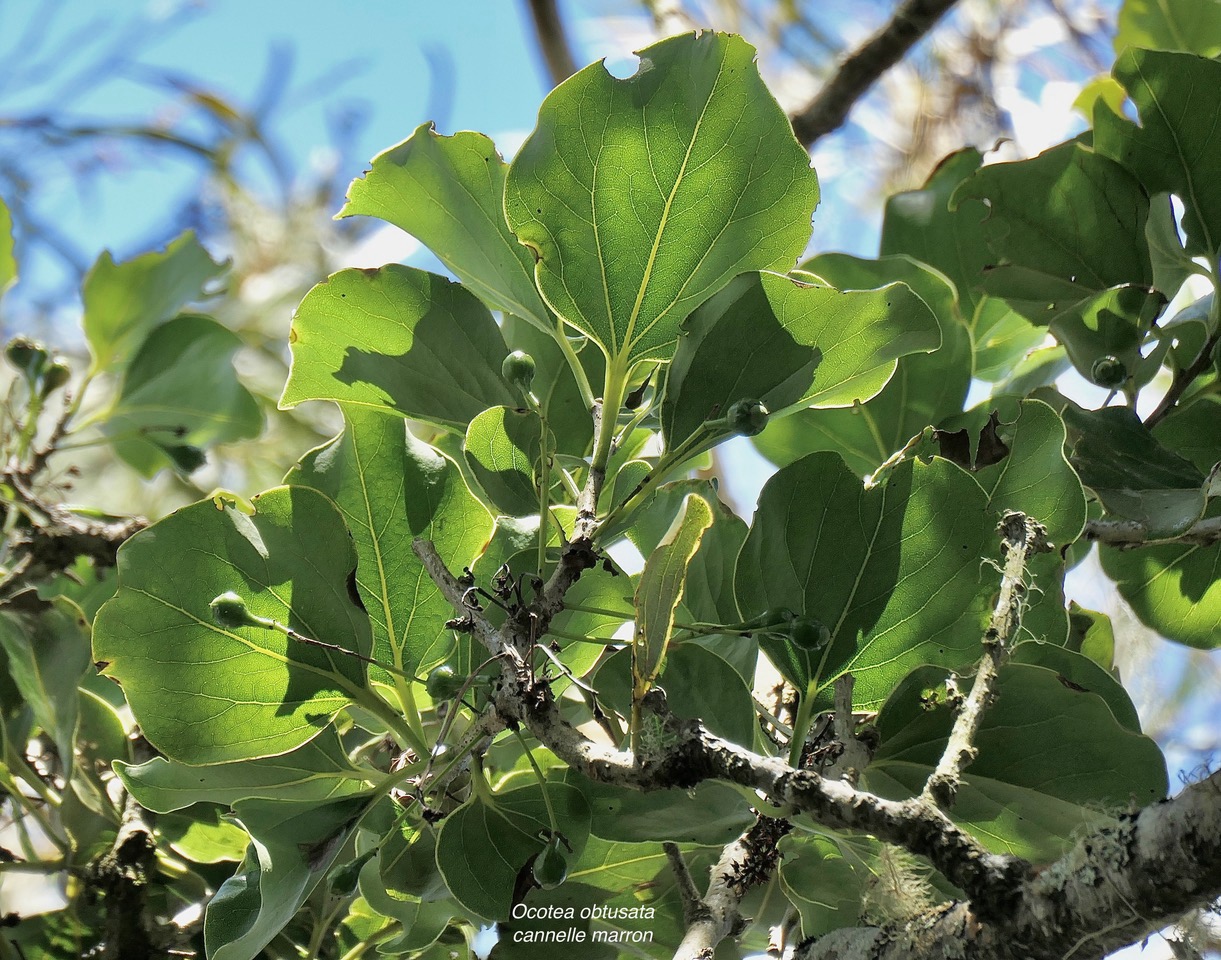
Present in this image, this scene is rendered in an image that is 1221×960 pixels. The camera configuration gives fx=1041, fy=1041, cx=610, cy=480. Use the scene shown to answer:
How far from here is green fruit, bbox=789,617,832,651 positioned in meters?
0.56

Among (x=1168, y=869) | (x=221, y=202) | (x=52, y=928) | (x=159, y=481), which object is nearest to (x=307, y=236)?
(x=221, y=202)

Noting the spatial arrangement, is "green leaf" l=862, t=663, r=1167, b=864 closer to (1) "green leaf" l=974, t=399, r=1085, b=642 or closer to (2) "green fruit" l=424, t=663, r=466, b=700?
(1) "green leaf" l=974, t=399, r=1085, b=642

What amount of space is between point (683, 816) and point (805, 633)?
121mm

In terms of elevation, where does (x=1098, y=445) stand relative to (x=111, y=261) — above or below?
below

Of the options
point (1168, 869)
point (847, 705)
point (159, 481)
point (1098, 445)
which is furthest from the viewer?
point (159, 481)

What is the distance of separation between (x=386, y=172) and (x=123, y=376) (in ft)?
2.41

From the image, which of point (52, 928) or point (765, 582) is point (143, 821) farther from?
point (765, 582)

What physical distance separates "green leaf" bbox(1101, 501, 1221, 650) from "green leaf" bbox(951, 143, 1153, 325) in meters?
0.21

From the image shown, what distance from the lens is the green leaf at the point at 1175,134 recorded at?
0.70m

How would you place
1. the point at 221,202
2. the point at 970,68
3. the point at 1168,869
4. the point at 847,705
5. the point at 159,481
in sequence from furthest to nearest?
1. the point at 221,202
2. the point at 970,68
3. the point at 159,481
4. the point at 847,705
5. the point at 1168,869

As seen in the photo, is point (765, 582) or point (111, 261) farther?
point (111, 261)

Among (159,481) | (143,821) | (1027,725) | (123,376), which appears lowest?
(159,481)

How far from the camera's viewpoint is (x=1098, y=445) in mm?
686

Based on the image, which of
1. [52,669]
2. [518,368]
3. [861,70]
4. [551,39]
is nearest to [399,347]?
[518,368]
